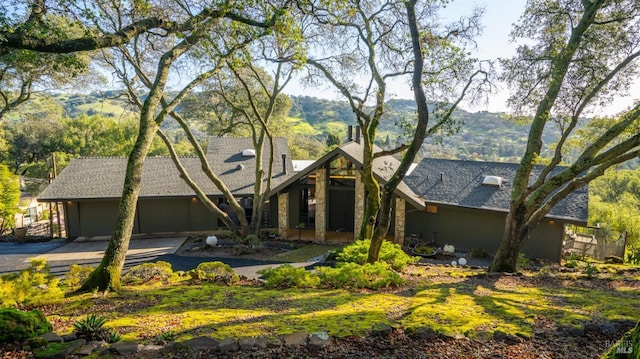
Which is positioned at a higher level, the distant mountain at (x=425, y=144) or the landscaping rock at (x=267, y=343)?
the distant mountain at (x=425, y=144)

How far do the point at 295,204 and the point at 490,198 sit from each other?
28.1 ft

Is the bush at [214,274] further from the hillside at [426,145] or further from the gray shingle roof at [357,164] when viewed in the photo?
the hillside at [426,145]

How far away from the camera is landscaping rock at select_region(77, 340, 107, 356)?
11.1 ft

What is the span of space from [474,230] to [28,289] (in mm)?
14237

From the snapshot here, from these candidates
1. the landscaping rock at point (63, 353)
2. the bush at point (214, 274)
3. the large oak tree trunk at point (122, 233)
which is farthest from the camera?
the bush at point (214, 274)

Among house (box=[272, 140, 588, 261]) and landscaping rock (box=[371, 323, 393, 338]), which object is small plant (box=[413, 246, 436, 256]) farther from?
landscaping rock (box=[371, 323, 393, 338])

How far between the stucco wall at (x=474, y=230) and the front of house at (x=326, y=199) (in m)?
0.04

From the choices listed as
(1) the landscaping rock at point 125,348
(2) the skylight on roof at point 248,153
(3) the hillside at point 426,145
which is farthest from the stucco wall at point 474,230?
(3) the hillside at point 426,145

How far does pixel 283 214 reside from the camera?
1633cm

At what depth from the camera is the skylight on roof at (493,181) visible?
48.3 feet

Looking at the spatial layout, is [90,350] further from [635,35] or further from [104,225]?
[104,225]

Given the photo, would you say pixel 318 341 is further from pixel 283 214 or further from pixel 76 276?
pixel 283 214

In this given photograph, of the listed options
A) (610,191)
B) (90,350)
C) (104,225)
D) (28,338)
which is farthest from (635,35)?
(610,191)

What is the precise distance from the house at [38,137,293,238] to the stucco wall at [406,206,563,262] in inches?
290
